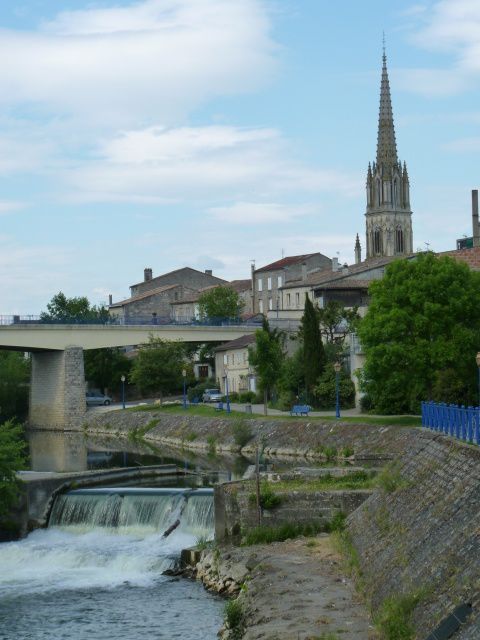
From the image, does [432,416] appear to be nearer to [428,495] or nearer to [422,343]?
[428,495]

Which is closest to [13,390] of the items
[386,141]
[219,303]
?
[219,303]

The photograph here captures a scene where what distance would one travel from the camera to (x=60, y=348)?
9100 centimetres

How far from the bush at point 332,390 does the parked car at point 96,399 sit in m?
35.5

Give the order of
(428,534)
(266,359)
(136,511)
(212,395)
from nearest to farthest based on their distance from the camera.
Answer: (428,534) < (136,511) < (266,359) < (212,395)

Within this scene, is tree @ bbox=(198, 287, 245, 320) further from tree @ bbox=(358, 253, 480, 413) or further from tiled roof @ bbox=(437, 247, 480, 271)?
tree @ bbox=(358, 253, 480, 413)

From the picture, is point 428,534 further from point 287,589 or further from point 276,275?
point 276,275

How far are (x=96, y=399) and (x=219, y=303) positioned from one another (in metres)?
21.6

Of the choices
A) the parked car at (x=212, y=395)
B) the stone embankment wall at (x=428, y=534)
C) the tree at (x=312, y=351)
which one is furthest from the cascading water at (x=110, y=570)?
the parked car at (x=212, y=395)

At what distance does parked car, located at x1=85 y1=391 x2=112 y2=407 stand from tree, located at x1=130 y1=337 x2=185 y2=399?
7.65 meters

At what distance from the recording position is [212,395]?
87.9 metres

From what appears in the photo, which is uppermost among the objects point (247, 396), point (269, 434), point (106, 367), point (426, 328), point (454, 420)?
point (426, 328)

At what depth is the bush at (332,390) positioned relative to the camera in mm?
66688

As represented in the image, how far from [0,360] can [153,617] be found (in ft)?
271

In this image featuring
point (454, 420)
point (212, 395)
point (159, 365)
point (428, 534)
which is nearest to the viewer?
point (428, 534)
